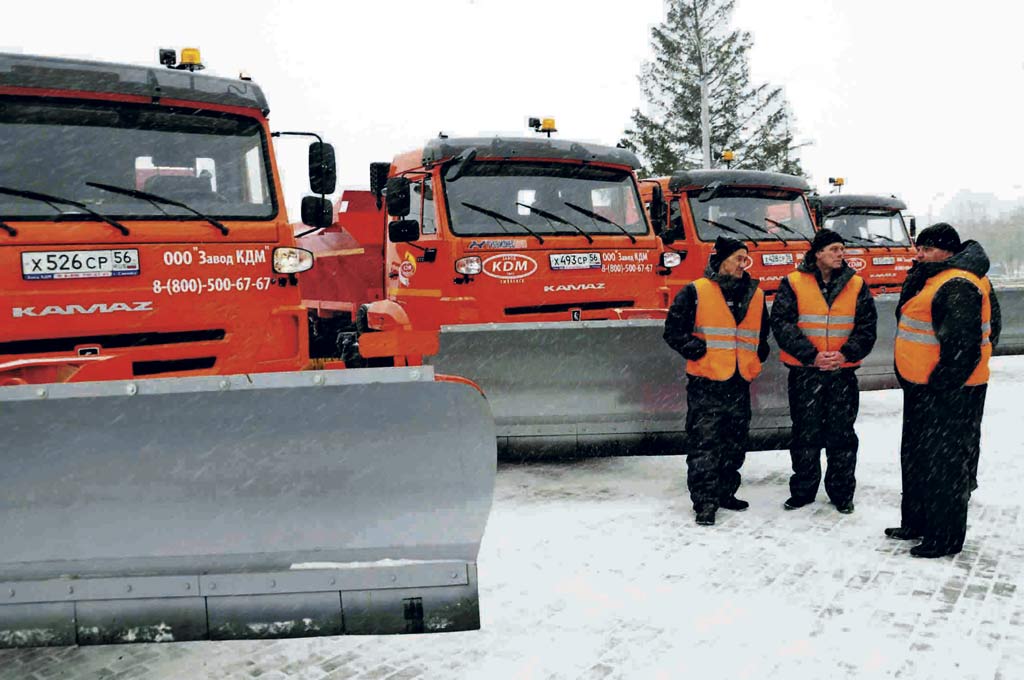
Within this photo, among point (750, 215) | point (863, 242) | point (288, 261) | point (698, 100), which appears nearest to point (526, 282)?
point (288, 261)

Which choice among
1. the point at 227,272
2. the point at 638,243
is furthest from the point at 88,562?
the point at 638,243

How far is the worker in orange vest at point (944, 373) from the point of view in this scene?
14.0 ft

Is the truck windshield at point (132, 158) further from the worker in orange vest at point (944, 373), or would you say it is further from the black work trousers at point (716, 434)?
the worker in orange vest at point (944, 373)

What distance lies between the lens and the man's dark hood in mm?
4371

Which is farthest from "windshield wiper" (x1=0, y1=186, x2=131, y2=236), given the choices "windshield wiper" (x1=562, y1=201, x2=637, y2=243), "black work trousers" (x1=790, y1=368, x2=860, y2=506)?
"black work trousers" (x1=790, y1=368, x2=860, y2=506)

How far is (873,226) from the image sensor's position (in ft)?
37.1

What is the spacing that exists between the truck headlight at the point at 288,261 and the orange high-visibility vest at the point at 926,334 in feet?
10.4

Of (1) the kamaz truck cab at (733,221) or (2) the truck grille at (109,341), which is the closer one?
(2) the truck grille at (109,341)

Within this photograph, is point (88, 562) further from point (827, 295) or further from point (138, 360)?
point (827, 295)

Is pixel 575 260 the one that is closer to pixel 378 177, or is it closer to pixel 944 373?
pixel 378 177

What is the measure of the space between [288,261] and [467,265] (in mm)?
1952

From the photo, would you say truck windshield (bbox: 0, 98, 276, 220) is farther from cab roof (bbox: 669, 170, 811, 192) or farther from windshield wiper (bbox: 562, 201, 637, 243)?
cab roof (bbox: 669, 170, 811, 192)

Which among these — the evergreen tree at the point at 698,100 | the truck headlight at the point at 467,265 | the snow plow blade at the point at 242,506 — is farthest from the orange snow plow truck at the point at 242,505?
the evergreen tree at the point at 698,100

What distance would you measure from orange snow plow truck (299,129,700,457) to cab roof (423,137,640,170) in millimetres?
12
